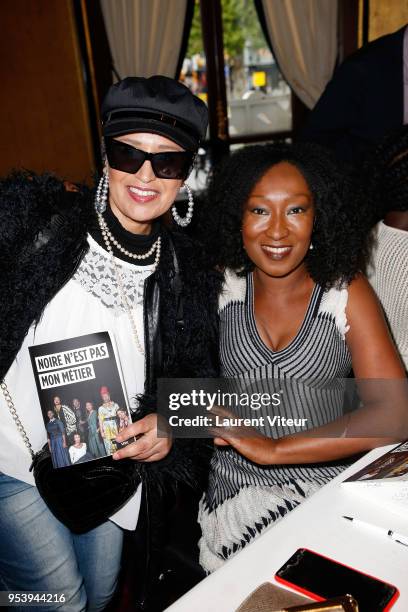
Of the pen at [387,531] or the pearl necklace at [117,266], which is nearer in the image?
the pen at [387,531]

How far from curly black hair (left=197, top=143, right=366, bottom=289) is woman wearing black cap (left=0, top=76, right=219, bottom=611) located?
0.81 feet

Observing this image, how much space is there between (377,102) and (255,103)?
282 centimetres

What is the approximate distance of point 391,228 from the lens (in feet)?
6.65

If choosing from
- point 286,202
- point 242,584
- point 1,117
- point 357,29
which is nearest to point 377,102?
point 286,202

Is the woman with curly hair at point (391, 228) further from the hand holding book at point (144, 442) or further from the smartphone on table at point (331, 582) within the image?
the smartphone on table at point (331, 582)

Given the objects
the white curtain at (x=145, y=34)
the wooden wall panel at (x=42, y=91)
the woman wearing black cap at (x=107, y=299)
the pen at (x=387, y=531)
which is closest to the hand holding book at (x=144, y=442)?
the woman wearing black cap at (x=107, y=299)

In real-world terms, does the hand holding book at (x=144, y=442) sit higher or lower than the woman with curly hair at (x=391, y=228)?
lower

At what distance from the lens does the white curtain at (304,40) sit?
5.95 m

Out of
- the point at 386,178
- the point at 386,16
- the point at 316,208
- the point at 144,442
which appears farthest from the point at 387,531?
the point at 386,16

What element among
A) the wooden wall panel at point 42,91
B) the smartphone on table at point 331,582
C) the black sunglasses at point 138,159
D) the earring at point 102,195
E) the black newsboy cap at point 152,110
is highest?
the wooden wall panel at point 42,91

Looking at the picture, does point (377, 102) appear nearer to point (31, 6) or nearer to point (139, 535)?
point (139, 535)

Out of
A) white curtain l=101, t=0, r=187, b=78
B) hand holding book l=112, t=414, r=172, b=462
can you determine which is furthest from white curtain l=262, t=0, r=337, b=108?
hand holding book l=112, t=414, r=172, b=462

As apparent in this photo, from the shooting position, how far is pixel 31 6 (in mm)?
5297

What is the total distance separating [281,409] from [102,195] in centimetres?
93
